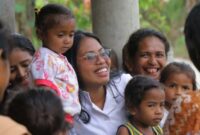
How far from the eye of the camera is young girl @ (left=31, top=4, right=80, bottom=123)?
365 centimetres

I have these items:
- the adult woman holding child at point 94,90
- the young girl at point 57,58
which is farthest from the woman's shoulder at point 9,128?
the adult woman holding child at point 94,90

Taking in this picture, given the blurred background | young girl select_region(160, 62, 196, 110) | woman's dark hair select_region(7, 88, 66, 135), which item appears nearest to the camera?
woman's dark hair select_region(7, 88, 66, 135)

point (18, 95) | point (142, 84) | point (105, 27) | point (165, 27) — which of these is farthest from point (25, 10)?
point (18, 95)

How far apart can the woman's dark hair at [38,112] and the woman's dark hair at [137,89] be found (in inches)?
52.5

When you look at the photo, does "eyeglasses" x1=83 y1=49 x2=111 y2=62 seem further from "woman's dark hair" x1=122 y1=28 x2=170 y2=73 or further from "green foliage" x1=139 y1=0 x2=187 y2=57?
"green foliage" x1=139 y1=0 x2=187 y2=57

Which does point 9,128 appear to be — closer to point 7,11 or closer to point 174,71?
point 7,11

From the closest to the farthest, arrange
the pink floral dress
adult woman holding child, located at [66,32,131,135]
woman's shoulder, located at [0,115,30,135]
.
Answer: woman's shoulder, located at [0,115,30,135] < the pink floral dress < adult woman holding child, located at [66,32,131,135]

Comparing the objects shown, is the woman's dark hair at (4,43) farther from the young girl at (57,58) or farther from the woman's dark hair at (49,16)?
the woman's dark hair at (49,16)

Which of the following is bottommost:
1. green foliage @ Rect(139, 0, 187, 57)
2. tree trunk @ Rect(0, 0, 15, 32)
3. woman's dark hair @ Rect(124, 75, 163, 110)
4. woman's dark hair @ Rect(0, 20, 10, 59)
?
green foliage @ Rect(139, 0, 187, 57)

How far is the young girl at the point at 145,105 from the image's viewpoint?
4.08 m

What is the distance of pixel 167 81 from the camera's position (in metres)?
4.98

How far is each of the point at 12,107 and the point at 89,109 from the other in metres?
1.19

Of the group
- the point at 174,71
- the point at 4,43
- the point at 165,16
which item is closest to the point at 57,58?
the point at 4,43

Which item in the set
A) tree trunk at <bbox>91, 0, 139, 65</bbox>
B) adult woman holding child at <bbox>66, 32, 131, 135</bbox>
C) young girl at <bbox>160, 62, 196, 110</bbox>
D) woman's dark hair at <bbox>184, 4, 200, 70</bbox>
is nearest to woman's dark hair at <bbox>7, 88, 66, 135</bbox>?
woman's dark hair at <bbox>184, 4, 200, 70</bbox>
